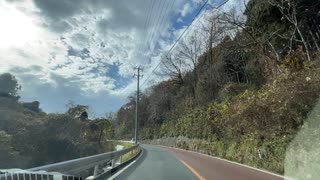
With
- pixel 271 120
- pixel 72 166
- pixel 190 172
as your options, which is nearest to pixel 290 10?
pixel 271 120

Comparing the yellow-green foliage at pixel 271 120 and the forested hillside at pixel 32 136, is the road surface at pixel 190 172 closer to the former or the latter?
the yellow-green foliage at pixel 271 120

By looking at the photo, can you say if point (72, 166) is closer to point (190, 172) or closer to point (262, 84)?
point (190, 172)

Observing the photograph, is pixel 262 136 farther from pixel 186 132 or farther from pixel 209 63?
pixel 209 63

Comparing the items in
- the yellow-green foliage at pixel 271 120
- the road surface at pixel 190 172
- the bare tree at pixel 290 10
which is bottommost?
the road surface at pixel 190 172

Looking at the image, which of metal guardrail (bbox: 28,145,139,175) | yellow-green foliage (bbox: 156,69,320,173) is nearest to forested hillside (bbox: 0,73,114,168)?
yellow-green foliage (bbox: 156,69,320,173)

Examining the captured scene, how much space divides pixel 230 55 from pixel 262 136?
29076 millimetres

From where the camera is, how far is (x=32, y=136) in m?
50.9

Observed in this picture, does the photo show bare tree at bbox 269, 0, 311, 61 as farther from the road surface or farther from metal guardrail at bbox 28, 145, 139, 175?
metal guardrail at bbox 28, 145, 139, 175

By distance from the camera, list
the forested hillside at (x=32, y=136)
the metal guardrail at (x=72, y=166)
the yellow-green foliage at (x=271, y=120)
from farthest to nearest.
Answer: the forested hillside at (x=32, y=136)
the yellow-green foliage at (x=271, y=120)
the metal guardrail at (x=72, y=166)

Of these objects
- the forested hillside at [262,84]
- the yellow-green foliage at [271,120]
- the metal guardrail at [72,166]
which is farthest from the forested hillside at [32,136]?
the metal guardrail at [72,166]

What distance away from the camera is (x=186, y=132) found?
60906 mm

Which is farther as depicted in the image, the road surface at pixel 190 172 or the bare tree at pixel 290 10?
the bare tree at pixel 290 10

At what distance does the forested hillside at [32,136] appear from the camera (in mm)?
42625

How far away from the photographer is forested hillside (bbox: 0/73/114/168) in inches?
1678
